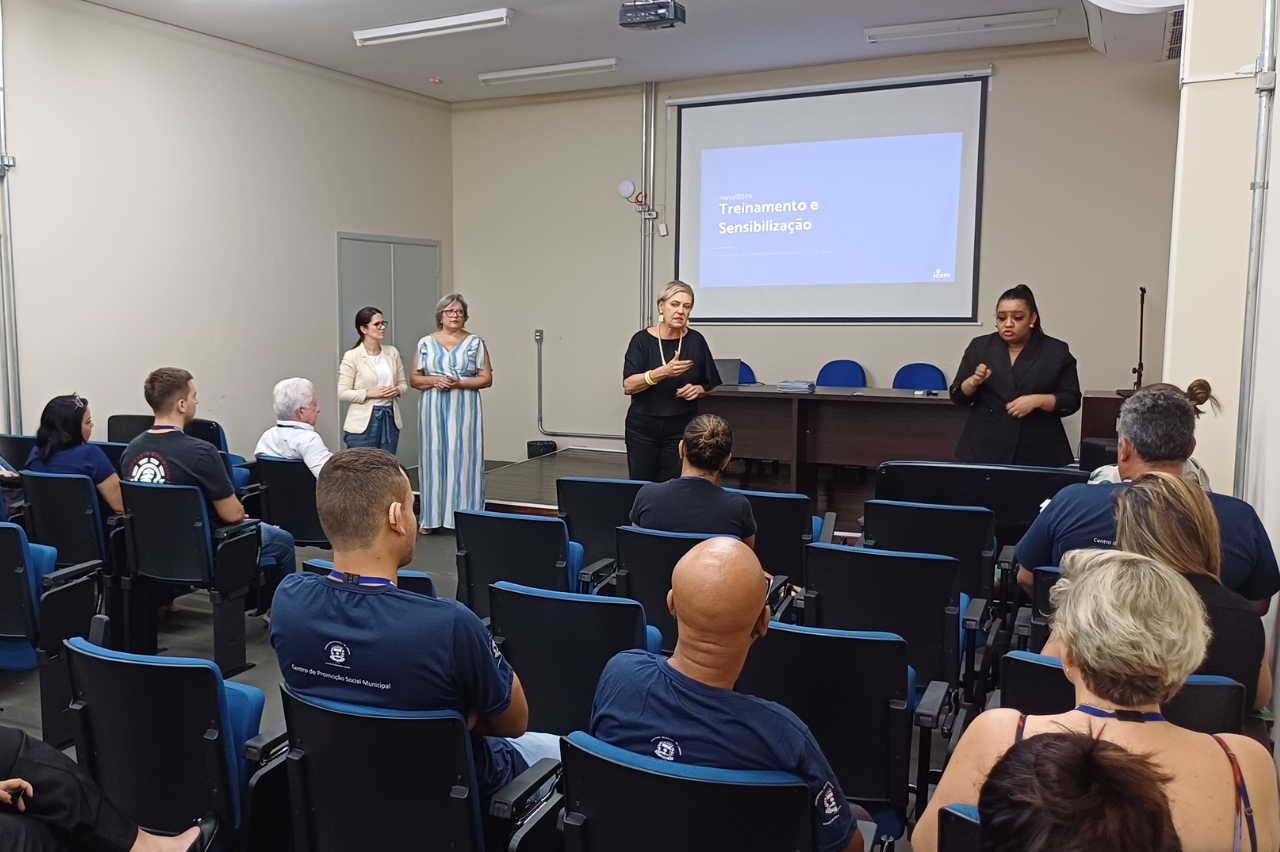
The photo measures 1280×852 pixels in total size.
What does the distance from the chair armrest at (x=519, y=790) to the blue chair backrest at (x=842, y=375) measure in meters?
6.52

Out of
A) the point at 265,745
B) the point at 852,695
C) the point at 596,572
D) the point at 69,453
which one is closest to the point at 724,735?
the point at 852,695

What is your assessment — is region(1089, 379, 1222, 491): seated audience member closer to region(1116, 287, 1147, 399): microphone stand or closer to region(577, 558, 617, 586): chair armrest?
region(577, 558, 617, 586): chair armrest

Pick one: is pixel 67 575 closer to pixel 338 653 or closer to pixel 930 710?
pixel 338 653

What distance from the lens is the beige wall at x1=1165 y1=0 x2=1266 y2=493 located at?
3.98 metres

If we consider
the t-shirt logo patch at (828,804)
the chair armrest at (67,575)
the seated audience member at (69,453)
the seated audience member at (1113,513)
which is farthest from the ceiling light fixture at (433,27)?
the t-shirt logo patch at (828,804)

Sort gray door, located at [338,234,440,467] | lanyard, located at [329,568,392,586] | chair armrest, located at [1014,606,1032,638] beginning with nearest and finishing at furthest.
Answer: lanyard, located at [329,568,392,586], chair armrest, located at [1014,606,1032,638], gray door, located at [338,234,440,467]

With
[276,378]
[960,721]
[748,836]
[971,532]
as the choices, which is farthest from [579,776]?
[276,378]

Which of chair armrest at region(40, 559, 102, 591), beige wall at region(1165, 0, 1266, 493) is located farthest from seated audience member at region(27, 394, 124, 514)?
beige wall at region(1165, 0, 1266, 493)

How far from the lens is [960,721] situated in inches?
96.8

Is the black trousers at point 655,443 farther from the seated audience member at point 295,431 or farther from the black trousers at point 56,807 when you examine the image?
the black trousers at point 56,807

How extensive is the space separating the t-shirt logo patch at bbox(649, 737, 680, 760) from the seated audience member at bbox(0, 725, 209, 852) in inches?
37.8

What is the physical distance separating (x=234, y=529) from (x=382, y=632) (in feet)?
7.77

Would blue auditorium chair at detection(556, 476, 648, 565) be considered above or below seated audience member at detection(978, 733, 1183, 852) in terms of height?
below

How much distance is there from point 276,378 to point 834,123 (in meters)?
5.25
